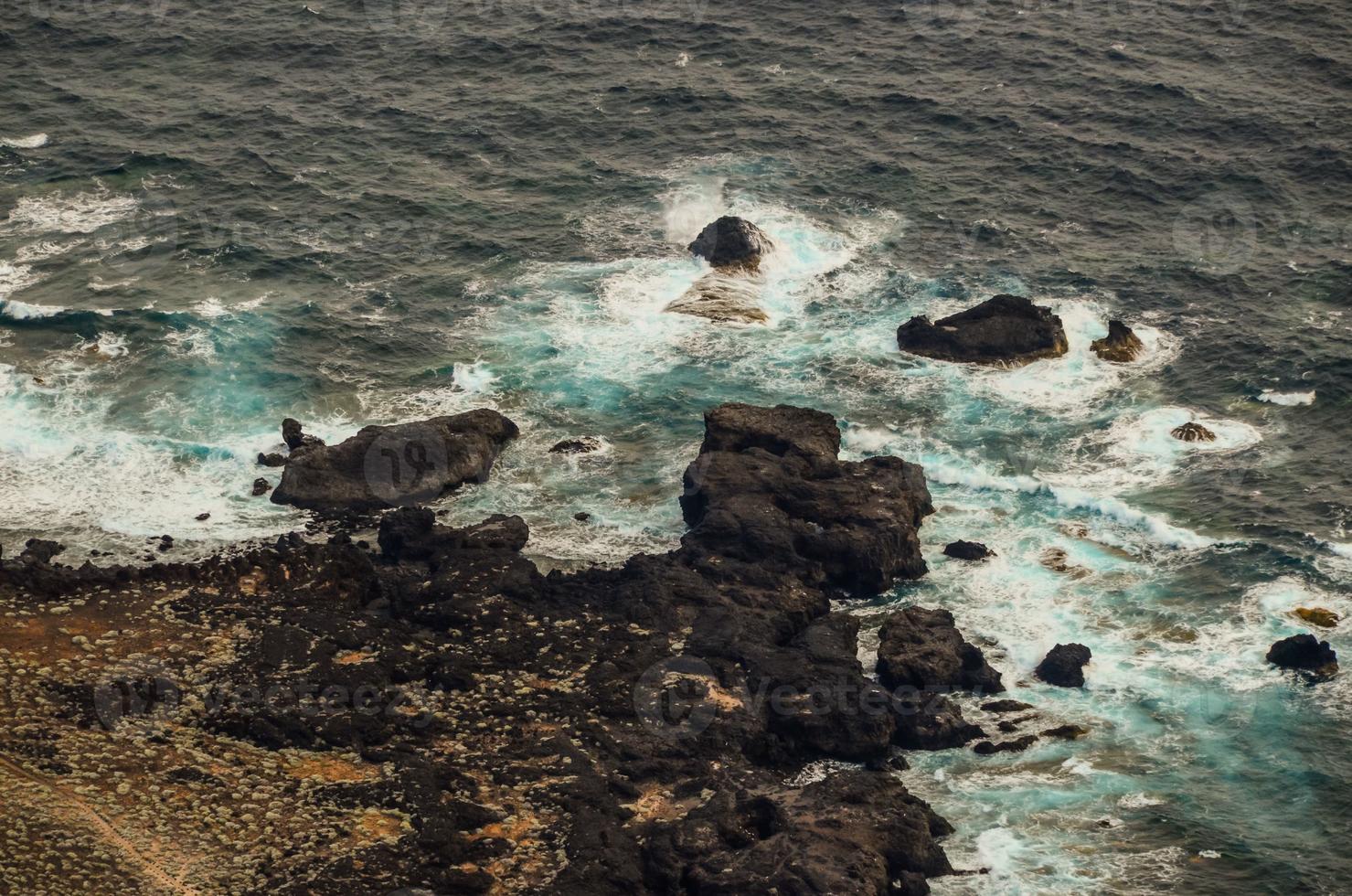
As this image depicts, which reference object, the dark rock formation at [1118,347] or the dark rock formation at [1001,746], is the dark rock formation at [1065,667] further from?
the dark rock formation at [1118,347]

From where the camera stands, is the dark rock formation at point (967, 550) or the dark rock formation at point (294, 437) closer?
the dark rock formation at point (967, 550)

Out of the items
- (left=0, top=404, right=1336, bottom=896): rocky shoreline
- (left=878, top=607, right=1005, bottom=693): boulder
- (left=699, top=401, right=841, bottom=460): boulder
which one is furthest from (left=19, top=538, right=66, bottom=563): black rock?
(left=878, top=607, right=1005, bottom=693): boulder

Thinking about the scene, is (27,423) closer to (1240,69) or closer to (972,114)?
(972,114)

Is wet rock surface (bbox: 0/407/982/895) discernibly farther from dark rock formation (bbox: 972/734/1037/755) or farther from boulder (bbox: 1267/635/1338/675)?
boulder (bbox: 1267/635/1338/675)

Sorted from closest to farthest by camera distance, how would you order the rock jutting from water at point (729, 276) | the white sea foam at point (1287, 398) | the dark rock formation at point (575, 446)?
the dark rock formation at point (575, 446) → the white sea foam at point (1287, 398) → the rock jutting from water at point (729, 276)

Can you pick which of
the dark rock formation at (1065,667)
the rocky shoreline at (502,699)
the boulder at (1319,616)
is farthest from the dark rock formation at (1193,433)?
the dark rock formation at (1065,667)

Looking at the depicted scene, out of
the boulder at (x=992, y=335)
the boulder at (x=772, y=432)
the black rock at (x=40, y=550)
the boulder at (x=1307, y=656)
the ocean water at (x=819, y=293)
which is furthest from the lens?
the boulder at (x=992, y=335)
